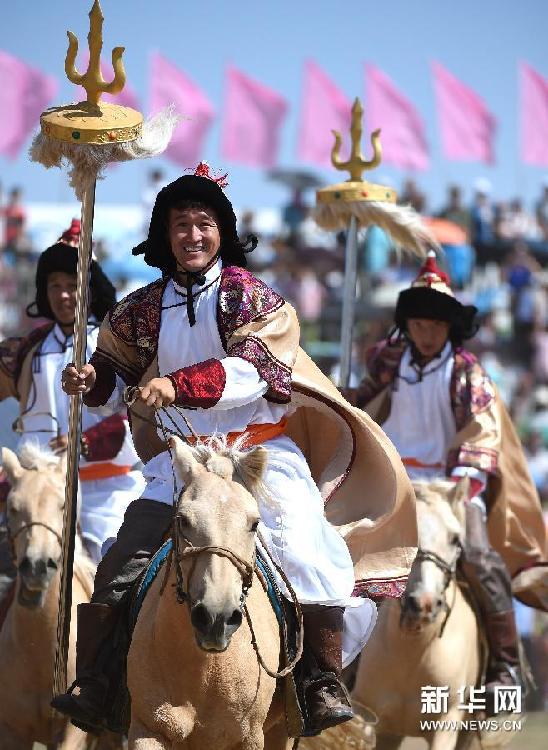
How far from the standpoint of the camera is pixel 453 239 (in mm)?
18156

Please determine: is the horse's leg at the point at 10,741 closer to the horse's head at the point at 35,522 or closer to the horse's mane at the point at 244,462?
the horse's head at the point at 35,522

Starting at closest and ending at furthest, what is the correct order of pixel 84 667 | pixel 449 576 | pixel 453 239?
pixel 84 667 → pixel 449 576 → pixel 453 239

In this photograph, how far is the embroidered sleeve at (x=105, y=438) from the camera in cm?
812

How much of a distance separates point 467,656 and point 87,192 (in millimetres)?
3905

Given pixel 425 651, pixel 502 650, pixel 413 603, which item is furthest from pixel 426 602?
pixel 502 650

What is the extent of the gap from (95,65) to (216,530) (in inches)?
84.2

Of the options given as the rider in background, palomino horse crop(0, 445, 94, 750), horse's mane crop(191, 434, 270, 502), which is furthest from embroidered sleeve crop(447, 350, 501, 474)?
horse's mane crop(191, 434, 270, 502)

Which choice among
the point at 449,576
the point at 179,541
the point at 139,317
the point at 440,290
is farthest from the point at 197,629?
the point at 440,290

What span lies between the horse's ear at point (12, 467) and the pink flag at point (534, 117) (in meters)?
16.0

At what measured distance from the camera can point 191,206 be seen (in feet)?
19.4

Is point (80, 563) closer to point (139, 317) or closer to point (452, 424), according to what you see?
point (139, 317)

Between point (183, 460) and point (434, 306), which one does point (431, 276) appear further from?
point (183, 460)

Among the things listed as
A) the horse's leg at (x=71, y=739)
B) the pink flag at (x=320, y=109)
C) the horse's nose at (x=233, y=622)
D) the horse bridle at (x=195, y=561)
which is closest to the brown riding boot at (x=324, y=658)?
the horse bridle at (x=195, y=561)

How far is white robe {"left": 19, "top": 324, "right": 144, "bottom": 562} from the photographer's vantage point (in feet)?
26.7
